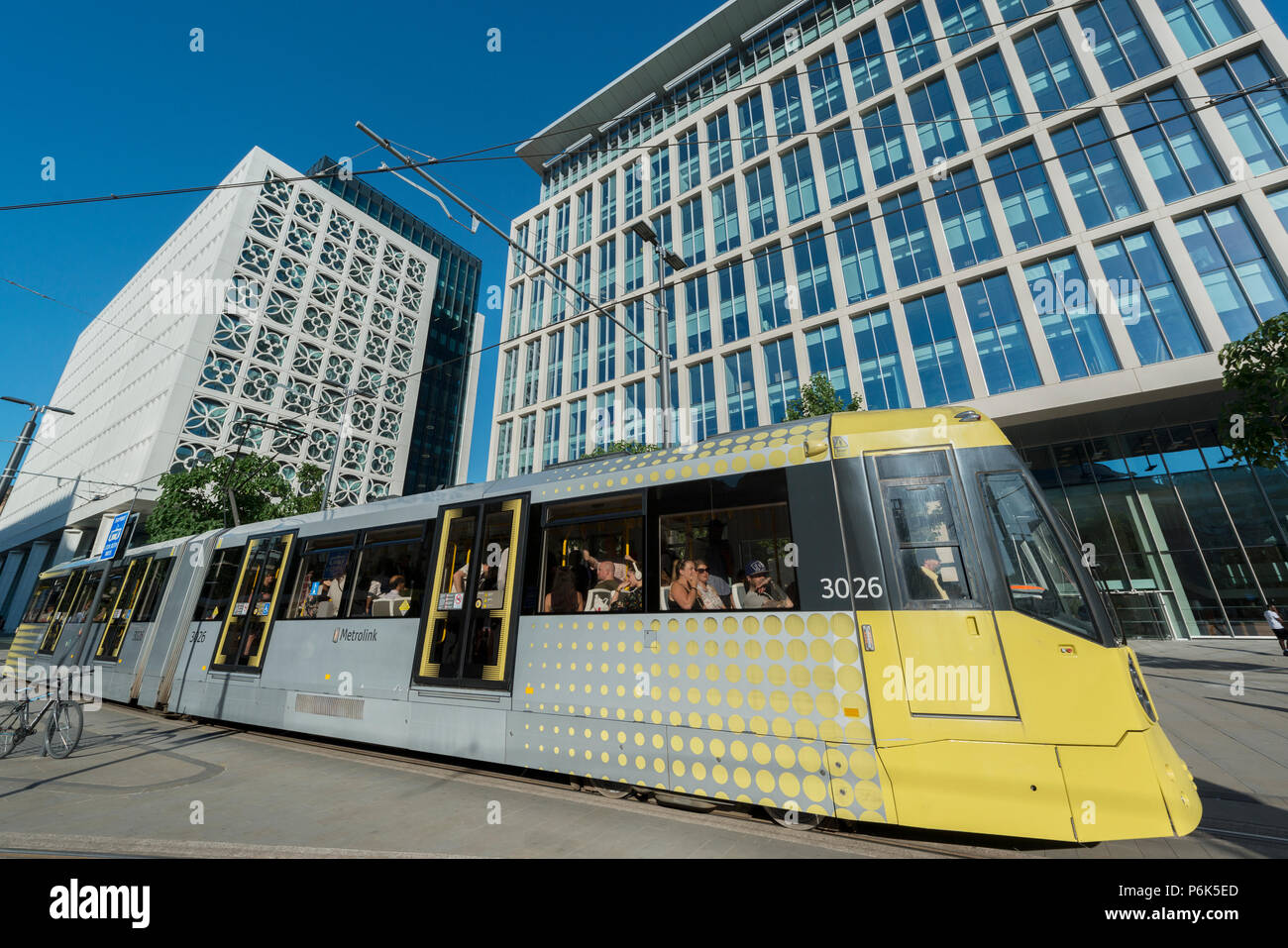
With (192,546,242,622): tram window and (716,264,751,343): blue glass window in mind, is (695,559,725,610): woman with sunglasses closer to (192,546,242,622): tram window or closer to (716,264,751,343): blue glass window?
(192,546,242,622): tram window

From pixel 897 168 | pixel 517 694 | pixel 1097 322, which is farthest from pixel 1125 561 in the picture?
pixel 517 694

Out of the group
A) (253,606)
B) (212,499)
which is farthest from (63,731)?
(212,499)

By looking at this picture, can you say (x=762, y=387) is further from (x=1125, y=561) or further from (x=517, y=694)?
(x=517, y=694)

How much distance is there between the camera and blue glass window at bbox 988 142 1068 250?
22.4 meters

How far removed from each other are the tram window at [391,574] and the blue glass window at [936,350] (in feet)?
72.6

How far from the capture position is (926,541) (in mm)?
4305

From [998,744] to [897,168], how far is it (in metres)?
30.2

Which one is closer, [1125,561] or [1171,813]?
[1171,813]

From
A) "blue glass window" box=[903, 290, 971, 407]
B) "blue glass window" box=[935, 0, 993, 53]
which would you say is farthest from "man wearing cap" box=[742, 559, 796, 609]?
"blue glass window" box=[935, 0, 993, 53]

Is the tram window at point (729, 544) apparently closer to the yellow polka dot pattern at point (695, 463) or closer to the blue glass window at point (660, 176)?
the yellow polka dot pattern at point (695, 463)

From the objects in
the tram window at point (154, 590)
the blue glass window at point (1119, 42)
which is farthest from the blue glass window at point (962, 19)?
the tram window at point (154, 590)

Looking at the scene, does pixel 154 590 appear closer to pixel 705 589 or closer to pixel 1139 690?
pixel 705 589

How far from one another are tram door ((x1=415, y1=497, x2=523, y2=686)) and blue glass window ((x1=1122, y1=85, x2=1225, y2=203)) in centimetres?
2903

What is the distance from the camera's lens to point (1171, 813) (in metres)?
3.51
